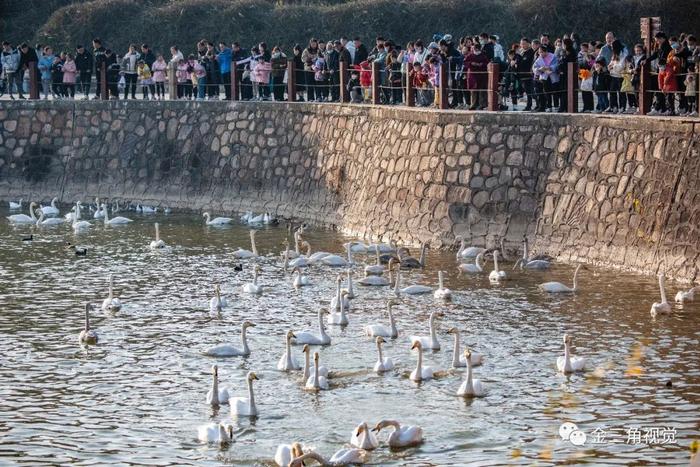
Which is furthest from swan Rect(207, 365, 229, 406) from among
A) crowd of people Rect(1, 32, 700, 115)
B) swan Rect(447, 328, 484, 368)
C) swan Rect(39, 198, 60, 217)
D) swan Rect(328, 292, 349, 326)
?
swan Rect(39, 198, 60, 217)

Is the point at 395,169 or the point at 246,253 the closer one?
the point at 246,253

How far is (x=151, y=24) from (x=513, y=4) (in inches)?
415

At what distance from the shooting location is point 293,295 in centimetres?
2128

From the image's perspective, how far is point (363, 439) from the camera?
1339cm

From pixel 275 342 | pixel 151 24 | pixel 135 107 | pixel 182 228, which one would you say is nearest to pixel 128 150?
pixel 135 107

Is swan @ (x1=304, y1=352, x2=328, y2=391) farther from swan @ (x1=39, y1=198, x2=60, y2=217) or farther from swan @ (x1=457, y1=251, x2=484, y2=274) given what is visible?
swan @ (x1=39, y1=198, x2=60, y2=217)

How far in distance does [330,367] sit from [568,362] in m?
2.56

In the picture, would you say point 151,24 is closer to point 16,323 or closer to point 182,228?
point 182,228

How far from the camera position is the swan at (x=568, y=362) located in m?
15.9

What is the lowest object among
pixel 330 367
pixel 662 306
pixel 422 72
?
pixel 330 367

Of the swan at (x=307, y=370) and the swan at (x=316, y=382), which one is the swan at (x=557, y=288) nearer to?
the swan at (x=307, y=370)

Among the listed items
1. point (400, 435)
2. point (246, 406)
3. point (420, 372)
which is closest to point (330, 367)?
point (420, 372)

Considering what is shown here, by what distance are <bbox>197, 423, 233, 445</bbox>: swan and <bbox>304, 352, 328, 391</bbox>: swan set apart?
1782 mm

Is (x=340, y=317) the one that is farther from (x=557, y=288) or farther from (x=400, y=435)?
(x=400, y=435)
